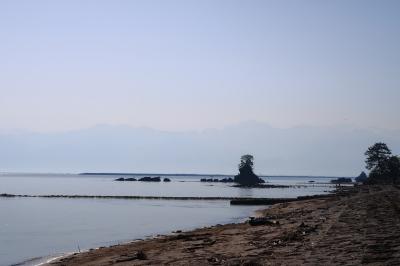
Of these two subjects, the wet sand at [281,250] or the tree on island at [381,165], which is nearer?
the wet sand at [281,250]

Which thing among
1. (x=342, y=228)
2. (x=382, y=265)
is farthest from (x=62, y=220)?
(x=382, y=265)

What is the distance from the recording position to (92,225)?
60.5 metres

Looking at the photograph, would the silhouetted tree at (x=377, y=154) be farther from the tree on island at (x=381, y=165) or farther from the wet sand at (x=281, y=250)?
the wet sand at (x=281, y=250)

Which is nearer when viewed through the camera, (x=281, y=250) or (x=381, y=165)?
(x=281, y=250)

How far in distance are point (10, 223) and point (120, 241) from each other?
2627 centimetres

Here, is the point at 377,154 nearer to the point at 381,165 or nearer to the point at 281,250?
the point at 381,165

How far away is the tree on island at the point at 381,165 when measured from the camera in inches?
6831

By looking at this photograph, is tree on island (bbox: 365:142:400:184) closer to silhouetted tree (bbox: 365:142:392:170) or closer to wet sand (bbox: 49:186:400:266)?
silhouetted tree (bbox: 365:142:392:170)

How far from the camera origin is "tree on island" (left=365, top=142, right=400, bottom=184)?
174 metres

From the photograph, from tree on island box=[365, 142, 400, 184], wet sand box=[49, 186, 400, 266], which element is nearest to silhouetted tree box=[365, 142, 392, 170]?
tree on island box=[365, 142, 400, 184]

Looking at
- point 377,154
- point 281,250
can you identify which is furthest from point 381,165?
point 281,250

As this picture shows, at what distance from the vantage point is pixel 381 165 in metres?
181

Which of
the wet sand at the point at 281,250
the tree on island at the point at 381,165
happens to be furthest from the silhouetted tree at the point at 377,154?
the wet sand at the point at 281,250

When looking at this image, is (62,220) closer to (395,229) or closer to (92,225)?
(92,225)
